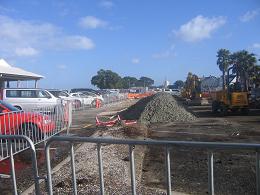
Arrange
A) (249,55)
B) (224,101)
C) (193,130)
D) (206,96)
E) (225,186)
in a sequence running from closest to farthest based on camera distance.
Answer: (225,186)
(193,130)
(224,101)
(206,96)
(249,55)

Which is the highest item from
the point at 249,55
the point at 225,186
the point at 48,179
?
the point at 249,55

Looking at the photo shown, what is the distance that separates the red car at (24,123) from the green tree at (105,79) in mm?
100404

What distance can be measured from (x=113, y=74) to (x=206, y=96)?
244 ft

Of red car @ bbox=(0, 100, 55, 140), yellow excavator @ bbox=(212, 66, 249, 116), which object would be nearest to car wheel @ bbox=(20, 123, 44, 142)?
red car @ bbox=(0, 100, 55, 140)

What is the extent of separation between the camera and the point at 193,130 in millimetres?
17641

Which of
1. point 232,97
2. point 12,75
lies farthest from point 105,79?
point 232,97

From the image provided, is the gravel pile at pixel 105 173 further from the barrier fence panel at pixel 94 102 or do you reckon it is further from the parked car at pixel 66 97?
the barrier fence panel at pixel 94 102

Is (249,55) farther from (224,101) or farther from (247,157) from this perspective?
(247,157)

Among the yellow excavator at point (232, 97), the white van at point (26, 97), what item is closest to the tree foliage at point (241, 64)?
the yellow excavator at point (232, 97)

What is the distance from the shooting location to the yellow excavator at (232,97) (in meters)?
25.0

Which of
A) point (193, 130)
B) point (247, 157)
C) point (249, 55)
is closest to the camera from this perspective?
point (247, 157)

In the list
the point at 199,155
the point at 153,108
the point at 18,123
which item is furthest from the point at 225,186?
the point at 153,108

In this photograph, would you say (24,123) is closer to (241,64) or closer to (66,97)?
(241,64)

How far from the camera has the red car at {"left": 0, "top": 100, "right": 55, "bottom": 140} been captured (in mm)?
10867
